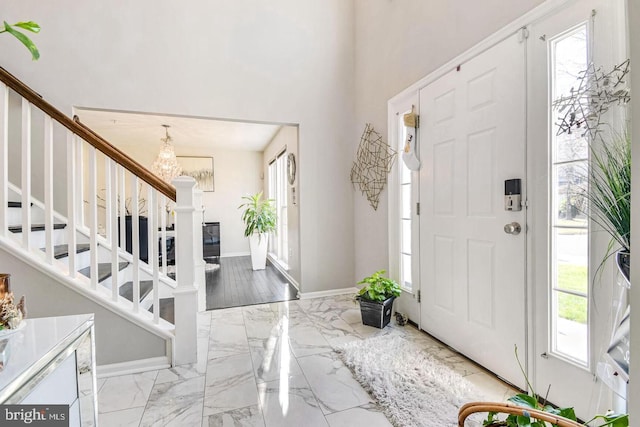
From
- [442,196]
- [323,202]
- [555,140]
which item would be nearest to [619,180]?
[555,140]

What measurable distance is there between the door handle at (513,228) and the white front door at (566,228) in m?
0.07

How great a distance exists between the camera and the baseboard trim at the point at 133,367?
1792 millimetres

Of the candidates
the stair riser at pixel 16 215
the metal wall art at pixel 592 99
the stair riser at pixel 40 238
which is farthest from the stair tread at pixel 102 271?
the metal wall art at pixel 592 99

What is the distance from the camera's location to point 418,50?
2.41 metres

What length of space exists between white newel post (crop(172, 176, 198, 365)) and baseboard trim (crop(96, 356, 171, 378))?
9cm

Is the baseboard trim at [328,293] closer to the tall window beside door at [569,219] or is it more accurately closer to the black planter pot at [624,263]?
the tall window beside door at [569,219]

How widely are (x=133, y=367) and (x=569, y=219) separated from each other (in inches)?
102

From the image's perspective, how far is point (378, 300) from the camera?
8.06 ft

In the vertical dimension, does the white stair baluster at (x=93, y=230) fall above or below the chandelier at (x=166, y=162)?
below

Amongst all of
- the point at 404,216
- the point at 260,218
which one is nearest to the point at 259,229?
the point at 260,218

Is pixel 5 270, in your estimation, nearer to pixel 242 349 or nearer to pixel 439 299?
pixel 242 349

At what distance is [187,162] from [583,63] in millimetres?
6105

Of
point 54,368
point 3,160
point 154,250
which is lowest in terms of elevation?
point 54,368

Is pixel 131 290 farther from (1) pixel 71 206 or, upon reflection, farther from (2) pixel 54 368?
(2) pixel 54 368
